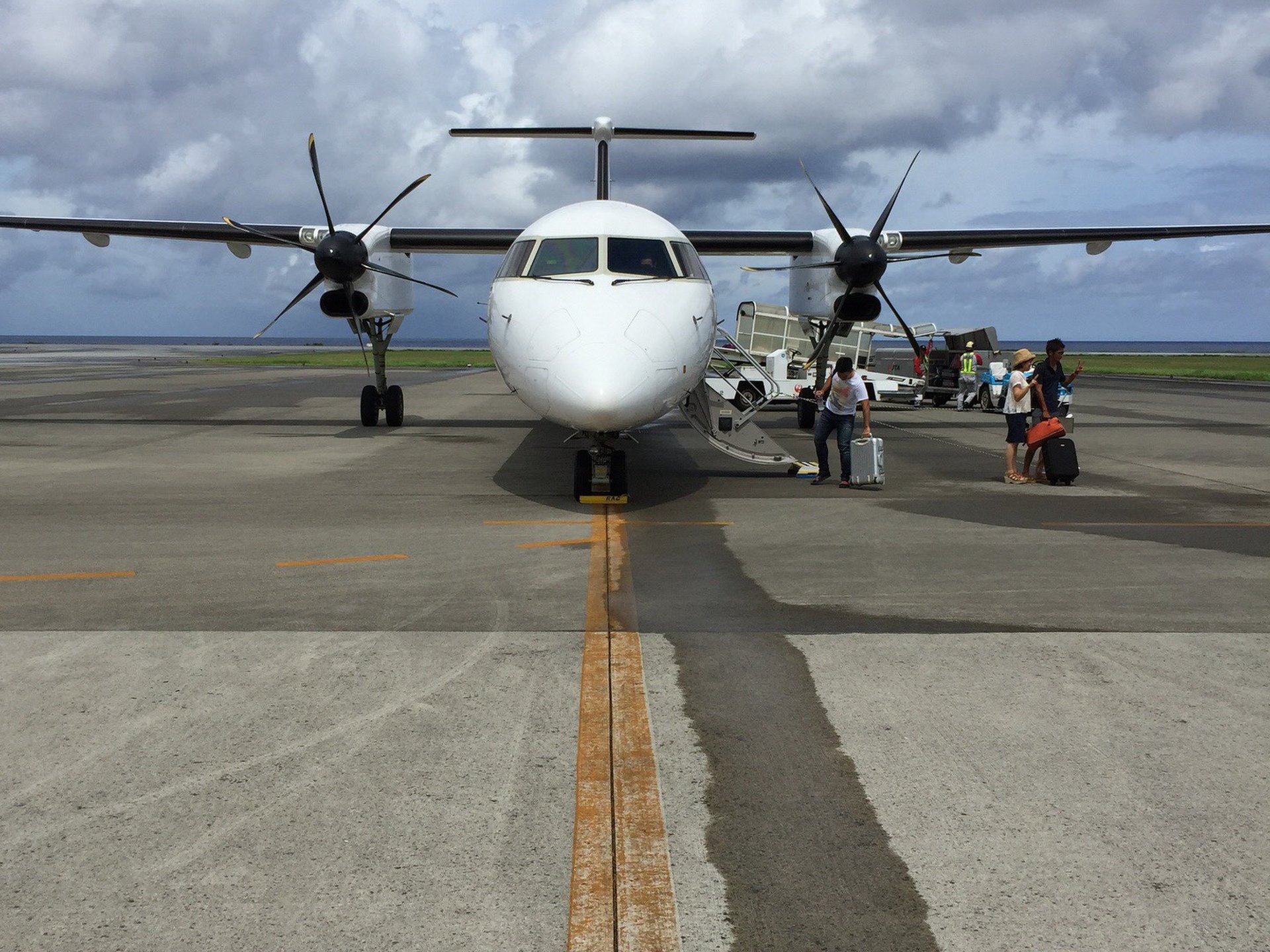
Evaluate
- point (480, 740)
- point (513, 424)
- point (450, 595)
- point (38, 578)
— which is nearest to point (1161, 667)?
point (480, 740)

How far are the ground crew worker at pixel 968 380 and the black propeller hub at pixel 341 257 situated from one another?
16.7m

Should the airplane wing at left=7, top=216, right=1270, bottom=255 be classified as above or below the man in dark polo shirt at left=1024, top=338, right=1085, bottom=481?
above

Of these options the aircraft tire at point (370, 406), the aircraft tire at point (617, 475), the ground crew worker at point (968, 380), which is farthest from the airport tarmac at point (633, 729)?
the ground crew worker at point (968, 380)

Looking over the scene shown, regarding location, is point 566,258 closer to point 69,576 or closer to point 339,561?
point 339,561

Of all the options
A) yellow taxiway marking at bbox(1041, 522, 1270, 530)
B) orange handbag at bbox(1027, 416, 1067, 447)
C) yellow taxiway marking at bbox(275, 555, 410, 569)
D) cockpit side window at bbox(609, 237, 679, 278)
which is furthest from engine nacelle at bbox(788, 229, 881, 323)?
yellow taxiway marking at bbox(275, 555, 410, 569)

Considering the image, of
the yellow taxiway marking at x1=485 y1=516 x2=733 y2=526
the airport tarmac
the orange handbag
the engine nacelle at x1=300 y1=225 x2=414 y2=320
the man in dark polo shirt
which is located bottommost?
the yellow taxiway marking at x1=485 y1=516 x2=733 y2=526

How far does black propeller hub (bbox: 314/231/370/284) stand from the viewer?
56.6ft

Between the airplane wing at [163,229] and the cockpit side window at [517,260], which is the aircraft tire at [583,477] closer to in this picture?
the cockpit side window at [517,260]

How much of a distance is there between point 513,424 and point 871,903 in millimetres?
17520

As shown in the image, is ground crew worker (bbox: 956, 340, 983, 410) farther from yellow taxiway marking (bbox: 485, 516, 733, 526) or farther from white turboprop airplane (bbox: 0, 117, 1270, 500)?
yellow taxiway marking (bbox: 485, 516, 733, 526)

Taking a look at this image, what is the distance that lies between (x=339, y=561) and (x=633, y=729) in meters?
3.98

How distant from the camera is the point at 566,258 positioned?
10445 millimetres

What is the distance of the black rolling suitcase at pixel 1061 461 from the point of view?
12.2m

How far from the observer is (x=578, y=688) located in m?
4.93
